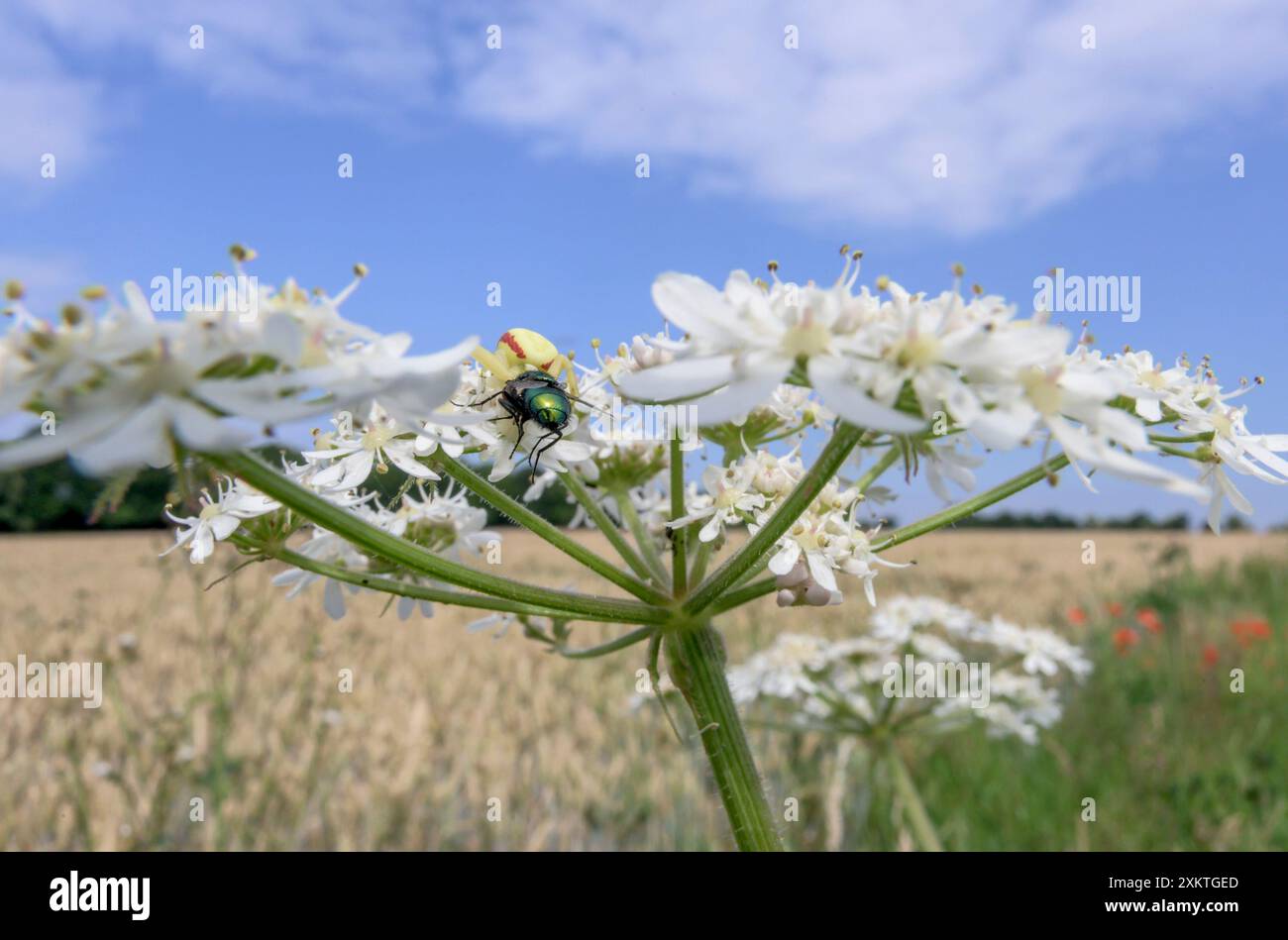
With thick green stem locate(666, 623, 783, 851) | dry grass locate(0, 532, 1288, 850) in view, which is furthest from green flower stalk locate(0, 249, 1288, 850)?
dry grass locate(0, 532, 1288, 850)

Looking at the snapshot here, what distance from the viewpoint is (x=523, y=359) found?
2627 millimetres

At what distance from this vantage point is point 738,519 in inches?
104

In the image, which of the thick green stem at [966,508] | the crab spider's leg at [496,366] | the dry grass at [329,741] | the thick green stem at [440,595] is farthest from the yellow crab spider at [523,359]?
the dry grass at [329,741]

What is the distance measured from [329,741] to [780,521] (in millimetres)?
7009

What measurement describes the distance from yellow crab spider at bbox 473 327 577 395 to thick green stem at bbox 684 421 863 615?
679 millimetres

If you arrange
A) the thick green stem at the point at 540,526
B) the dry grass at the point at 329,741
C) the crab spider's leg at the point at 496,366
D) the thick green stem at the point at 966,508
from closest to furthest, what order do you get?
the thick green stem at the point at 540,526 < the thick green stem at the point at 966,508 < the crab spider's leg at the point at 496,366 < the dry grass at the point at 329,741

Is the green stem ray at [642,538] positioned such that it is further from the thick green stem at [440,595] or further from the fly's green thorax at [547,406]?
the fly's green thorax at [547,406]

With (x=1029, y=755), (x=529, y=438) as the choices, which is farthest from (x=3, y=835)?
(x=1029, y=755)

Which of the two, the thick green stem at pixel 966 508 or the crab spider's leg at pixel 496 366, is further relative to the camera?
the crab spider's leg at pixel 496 366

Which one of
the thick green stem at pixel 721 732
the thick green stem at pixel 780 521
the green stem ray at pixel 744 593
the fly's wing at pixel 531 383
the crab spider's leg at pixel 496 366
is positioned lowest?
the thick green stem at pixel 721 732

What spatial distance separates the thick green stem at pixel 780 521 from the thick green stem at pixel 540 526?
0.41ft

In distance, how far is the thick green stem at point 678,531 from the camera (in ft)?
8.48

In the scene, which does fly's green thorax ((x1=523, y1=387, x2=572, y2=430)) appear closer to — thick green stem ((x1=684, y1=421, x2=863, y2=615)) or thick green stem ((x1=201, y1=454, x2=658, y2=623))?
thick green stem ((x1=201, y1=454, x2=658, y2=623))

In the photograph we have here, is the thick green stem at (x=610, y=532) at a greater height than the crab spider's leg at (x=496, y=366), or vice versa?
the crab spider's leg at (x=496, y=366)
